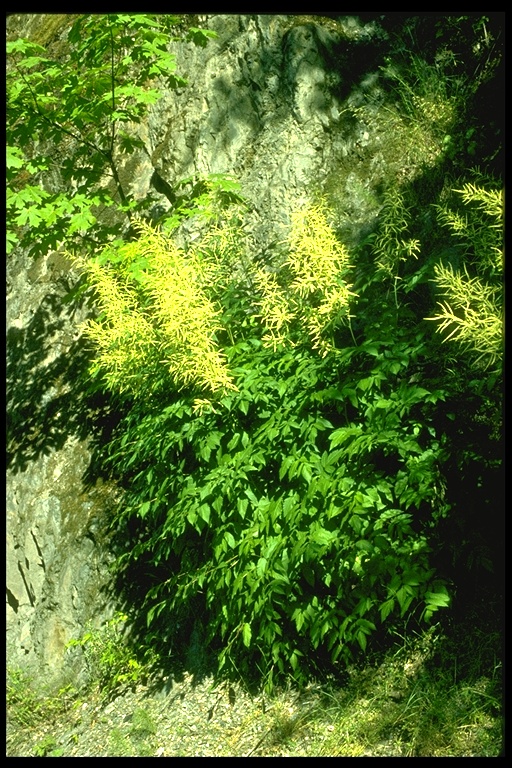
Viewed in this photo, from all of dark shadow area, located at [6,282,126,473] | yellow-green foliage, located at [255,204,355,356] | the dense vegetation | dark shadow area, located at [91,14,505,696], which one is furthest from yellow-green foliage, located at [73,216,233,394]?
dark shadow area, located at [6,282,126,473]

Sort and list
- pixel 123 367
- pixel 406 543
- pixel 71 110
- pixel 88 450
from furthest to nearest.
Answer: pixel 88 450 < pixel 71 110 < pixel 123 367 < pixel 406 543

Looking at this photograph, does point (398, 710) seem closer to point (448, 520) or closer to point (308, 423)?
point (448, 520)

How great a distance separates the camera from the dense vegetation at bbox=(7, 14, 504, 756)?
3.97 m

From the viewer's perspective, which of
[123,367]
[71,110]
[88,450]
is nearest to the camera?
[123,367]

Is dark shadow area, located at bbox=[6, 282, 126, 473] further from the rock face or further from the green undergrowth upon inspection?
the green undergrowth

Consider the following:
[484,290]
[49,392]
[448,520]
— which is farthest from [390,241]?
[49,392]

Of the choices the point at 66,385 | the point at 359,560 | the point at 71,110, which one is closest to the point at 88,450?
the point at 66,385

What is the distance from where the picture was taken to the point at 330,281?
14.0ft

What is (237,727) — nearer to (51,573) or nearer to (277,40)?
(51,573)

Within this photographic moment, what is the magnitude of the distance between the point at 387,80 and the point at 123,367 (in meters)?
3.58

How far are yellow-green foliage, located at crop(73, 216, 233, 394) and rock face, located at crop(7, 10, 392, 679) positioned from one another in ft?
4.48

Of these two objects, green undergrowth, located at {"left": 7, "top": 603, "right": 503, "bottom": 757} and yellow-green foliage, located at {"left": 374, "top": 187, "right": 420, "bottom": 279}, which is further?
yellow-green foliage, located at {"left": 374, "top": 187, "right": 420, "bottom": 279}

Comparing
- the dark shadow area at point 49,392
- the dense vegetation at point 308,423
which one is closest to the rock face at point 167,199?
the dark shadow area at point 49,392

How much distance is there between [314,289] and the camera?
14.2 feet
